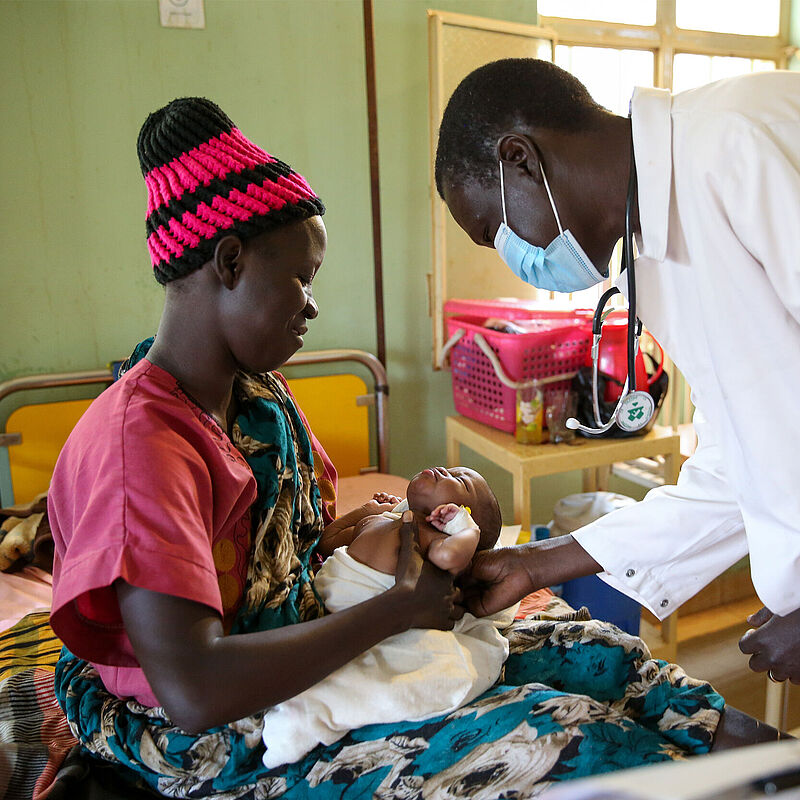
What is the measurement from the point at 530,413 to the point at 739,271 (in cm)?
176

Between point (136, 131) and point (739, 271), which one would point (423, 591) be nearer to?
point (739, 271)

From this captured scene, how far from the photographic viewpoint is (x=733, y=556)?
1581mm

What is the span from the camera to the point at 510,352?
2887 millimetres

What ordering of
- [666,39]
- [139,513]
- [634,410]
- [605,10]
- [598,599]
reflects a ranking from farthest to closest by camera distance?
[666,39] → [605,10] → [598,599] → [634,410] → [139,513]

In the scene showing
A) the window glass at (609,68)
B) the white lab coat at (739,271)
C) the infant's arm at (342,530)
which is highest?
the window glass at (609,68)

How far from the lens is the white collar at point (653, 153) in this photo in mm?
1224

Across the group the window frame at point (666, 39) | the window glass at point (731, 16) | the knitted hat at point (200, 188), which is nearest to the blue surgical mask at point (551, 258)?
the knitted hat at point (200, 188)

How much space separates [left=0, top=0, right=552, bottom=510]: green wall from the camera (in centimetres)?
283

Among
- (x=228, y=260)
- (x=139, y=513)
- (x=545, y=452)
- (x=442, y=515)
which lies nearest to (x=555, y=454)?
Answer: (x=545, y=452)

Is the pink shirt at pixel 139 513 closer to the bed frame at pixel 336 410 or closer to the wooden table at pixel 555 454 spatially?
the wooden table at pixel 555 454

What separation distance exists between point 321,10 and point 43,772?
2.97 meters

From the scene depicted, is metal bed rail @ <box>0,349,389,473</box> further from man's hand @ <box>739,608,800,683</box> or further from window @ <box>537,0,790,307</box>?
man's hand @ <box>739,608,800,683</box>

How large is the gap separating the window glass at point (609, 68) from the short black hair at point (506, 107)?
2.64 meters

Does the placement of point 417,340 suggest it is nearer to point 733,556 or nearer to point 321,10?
point 321,10
